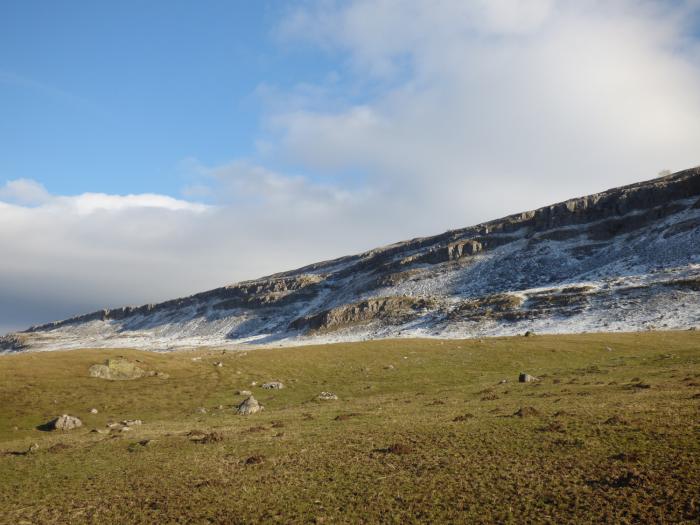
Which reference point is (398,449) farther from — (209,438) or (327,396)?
(327,396)

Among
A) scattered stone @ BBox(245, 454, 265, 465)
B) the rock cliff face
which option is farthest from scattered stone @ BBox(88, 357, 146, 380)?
the rock cliff face

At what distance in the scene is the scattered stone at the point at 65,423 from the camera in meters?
29.0

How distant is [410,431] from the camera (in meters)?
20.8

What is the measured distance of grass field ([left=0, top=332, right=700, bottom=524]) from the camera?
41.6ft

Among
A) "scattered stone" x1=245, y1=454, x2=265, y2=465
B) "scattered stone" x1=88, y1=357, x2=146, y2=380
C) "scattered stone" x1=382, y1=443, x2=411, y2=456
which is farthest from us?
"scattered stone" x1=88, y1=357, x2=146, y2=380

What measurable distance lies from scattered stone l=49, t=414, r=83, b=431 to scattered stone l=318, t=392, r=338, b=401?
16103 millimetres

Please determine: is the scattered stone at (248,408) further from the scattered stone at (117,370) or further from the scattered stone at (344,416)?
the scattered stone at (117,370)

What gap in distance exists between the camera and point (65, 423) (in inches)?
1153

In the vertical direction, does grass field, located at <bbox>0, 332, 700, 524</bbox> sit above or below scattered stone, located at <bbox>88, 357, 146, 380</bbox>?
below

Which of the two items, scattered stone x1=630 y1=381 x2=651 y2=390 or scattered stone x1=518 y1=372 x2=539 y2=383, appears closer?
scattered stone x1=630 y1=381 x2=651 y2=390

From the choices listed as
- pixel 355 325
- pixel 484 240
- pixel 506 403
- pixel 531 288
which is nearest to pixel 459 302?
pixel 531 288

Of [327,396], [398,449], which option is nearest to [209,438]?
[398,449]

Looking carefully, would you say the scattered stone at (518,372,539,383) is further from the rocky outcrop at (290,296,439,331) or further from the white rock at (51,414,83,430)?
the rocky outcrop at (290,296,439,331)

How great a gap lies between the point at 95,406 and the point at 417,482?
28.9 metres
